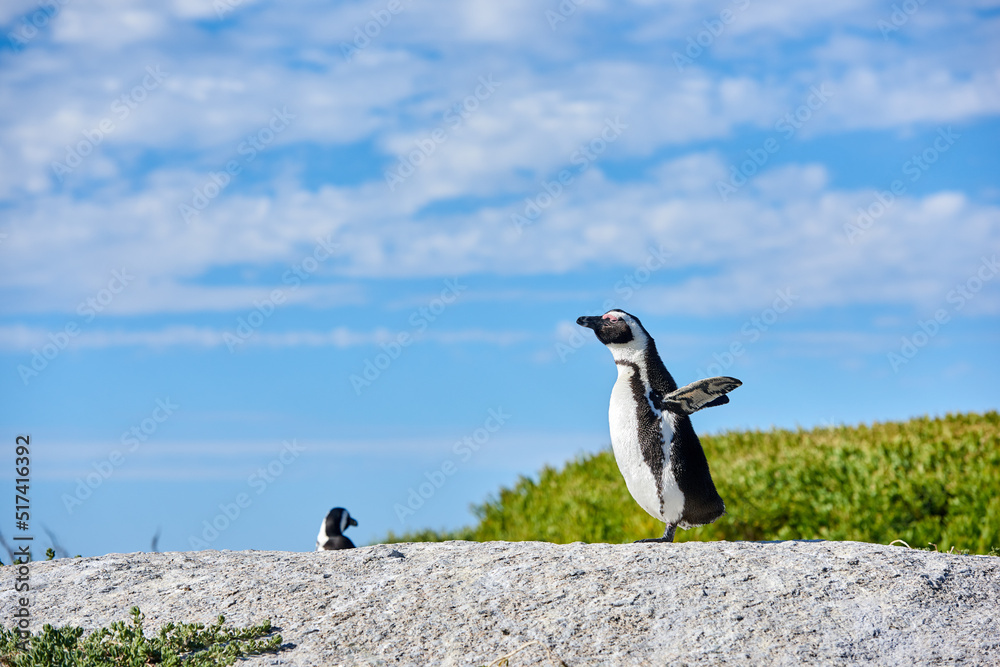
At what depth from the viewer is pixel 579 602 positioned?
4250 millimetres

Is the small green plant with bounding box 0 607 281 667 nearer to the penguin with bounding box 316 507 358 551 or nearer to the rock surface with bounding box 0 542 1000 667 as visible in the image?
the rock surface with bounding box 0 542 1000 667

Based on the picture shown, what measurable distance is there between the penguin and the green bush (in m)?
3.48

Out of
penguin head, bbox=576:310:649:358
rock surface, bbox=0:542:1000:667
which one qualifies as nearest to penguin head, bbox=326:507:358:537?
rock surface, bbox=0:542:1000:667

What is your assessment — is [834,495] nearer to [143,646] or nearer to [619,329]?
[619,329]

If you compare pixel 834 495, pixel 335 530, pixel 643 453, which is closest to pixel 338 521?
pixel 335 530

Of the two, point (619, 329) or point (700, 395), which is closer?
point (700, 395)

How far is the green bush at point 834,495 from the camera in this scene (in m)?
9.23

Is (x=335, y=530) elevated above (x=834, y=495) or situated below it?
above

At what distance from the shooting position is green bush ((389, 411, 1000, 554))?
9.23 metres

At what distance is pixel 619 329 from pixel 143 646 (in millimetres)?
3125

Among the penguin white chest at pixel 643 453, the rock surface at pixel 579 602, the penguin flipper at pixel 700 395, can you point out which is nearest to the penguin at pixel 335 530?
the rock surface at pixel 579 602

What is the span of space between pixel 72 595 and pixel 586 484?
26.6 ft

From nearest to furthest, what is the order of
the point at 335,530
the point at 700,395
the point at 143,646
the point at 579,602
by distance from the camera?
the point at 143,646 → the point at 579,602 → the point at 700,395 → the point at 335,530

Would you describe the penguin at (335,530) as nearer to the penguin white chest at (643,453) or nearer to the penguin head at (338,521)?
the penguin head at (338,521)
